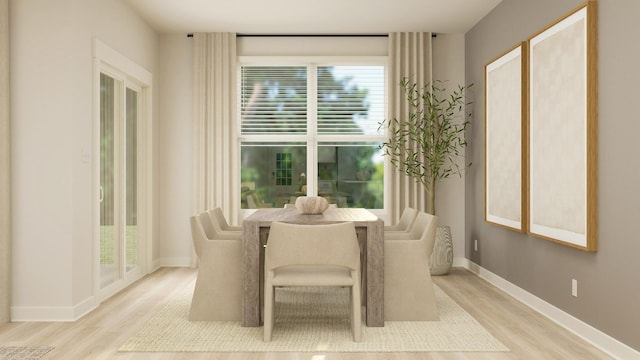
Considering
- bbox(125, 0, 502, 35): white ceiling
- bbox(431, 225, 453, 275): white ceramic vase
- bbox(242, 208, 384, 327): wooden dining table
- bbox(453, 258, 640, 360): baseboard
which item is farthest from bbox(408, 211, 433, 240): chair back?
bbox(125, 0, 502, 35): white ceiling

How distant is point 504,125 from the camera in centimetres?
531

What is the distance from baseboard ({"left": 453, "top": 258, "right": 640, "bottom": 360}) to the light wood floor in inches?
2.3

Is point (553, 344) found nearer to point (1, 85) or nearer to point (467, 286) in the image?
point (467, 286)

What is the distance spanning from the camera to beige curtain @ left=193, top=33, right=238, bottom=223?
680cm

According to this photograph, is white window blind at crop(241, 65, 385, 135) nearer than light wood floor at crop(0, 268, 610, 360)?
No

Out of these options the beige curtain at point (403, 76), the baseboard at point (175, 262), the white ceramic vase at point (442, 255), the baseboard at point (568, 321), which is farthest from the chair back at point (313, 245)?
the baseboard at point (175, 262)

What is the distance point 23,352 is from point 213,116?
12.6ft

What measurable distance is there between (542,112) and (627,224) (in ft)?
4.55

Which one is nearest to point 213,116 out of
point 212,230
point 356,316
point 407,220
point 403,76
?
point 403,76

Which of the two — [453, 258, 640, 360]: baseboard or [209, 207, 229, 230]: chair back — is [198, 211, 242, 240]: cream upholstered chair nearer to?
[209, 207, 229, 230]: chair back

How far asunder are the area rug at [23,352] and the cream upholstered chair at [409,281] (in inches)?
89.8

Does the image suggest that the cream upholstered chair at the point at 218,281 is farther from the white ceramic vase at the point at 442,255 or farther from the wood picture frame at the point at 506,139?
the white ceramic vase at the point at 442,255

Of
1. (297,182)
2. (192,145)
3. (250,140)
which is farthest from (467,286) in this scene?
(192,145)

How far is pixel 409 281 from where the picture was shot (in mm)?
4203
